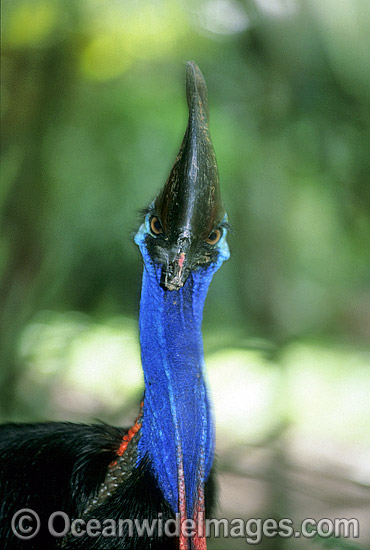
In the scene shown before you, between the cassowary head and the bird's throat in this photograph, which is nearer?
the cassowary head

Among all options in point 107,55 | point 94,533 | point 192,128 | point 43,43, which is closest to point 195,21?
point 107,55

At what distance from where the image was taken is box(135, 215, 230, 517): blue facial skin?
3.81 feet

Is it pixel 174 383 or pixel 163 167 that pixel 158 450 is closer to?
pixel 174 383

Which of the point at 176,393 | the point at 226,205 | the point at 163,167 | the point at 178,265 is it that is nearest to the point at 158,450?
the point at 176,393

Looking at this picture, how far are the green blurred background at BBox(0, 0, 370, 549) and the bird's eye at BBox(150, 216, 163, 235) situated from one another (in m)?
0.12

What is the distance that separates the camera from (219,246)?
47.2 inches

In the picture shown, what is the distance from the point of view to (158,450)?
3.83 feet

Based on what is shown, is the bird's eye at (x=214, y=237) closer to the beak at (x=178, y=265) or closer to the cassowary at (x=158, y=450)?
the cassowary at (x=158, y=450)

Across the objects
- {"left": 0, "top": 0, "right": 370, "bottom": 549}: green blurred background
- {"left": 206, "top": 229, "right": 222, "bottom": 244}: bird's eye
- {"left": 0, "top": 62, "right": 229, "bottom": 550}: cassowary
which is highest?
{"left": 0, "top": 0, "right": 370, "bottom": 549}: green blurred background

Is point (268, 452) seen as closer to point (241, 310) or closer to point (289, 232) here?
point (241, 310)

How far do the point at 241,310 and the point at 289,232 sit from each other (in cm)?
34

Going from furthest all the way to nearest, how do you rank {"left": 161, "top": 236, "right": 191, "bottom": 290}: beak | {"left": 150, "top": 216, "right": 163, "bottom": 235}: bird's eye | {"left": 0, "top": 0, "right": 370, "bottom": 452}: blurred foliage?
{"left": 0, "top": 0, "right": 370, "bottom": 452}: blurred foliage
{"left": 150, "top": 216, "right": 163, "bottom": 235}: bird's eye
{"left": 161, "top": 236, "right": 191, "bottom": 290}: beak

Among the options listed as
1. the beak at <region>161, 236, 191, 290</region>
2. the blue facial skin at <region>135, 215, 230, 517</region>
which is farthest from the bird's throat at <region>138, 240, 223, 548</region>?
the beak at <region>161, 236, 191, 290</region>

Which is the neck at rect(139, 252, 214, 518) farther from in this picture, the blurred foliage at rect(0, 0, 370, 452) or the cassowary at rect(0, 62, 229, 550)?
the blurred foliage at rect(0, 0, 370, 452)
